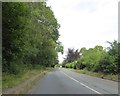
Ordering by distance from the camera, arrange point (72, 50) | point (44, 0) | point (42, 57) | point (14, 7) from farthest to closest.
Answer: point (72, 50) < point (42, 57) < point (44, 0) < point (14, 7)

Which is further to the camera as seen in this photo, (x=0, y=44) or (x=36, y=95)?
(x=0, y=44)

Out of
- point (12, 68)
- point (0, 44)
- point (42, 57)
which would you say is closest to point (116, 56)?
point (12, 68)

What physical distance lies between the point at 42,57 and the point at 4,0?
6317 cm

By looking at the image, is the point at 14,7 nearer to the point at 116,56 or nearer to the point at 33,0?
the point at 33,0

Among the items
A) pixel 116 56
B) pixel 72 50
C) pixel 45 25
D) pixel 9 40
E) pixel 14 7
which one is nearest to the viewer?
pixel 14 7

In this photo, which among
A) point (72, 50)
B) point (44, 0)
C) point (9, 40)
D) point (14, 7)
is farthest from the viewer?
point (72, 50)

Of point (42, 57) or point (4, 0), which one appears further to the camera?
point (42, 57)

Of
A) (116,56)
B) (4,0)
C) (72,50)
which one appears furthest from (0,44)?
(72,50)

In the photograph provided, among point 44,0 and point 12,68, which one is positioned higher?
point 44,0

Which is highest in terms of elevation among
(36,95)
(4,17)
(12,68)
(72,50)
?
(72,50)

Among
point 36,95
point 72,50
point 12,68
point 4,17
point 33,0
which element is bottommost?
Result: point 36,95

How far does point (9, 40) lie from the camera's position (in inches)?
985

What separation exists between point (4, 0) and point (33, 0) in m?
7.96

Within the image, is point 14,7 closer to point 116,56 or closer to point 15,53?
point 15,53
